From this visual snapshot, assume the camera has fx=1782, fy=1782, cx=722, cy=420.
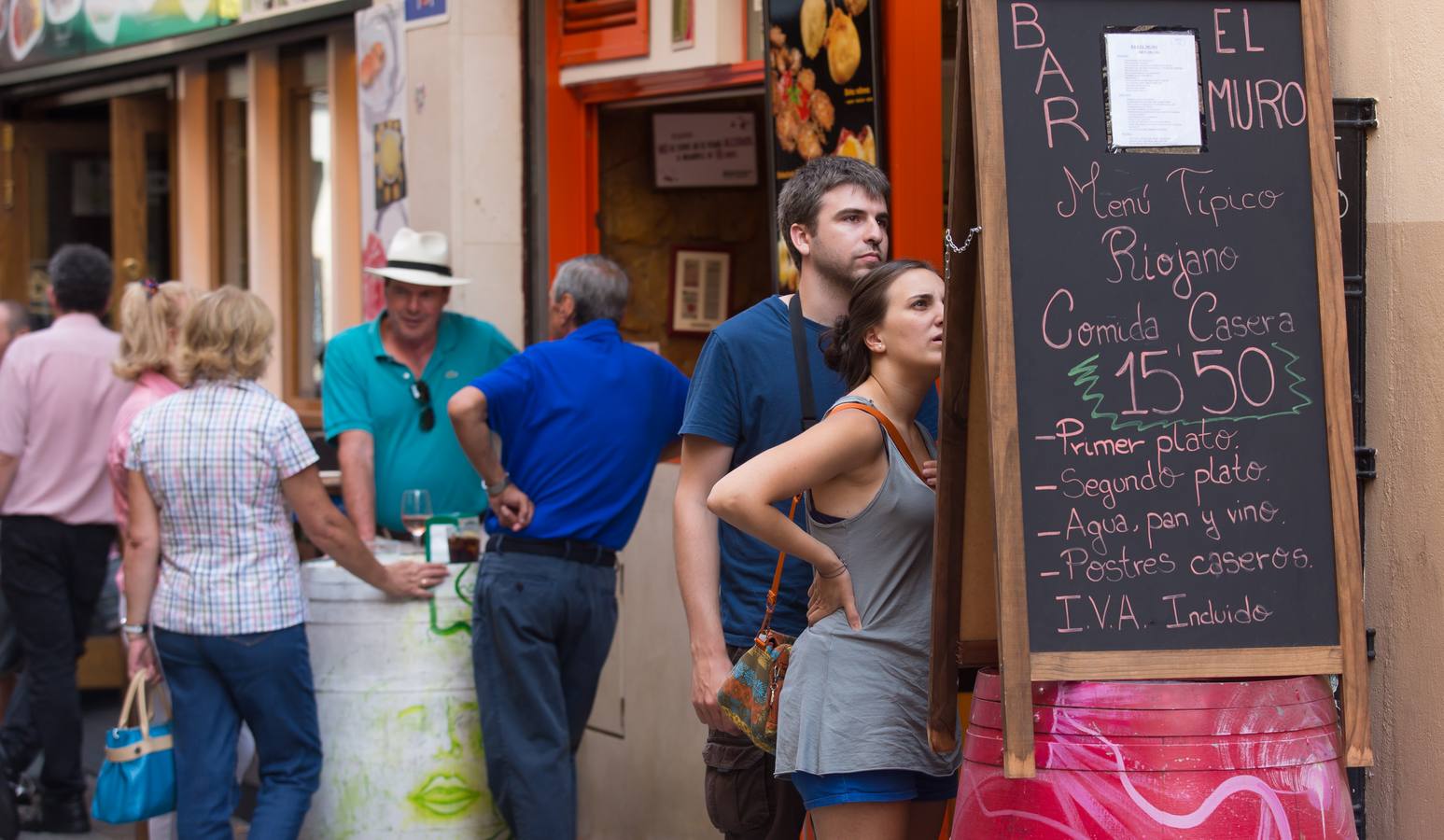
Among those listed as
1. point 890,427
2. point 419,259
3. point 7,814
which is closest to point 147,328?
point 419,259

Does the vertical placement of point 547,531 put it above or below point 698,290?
below

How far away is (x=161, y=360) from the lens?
228 inches

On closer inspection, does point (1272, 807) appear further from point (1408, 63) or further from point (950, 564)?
point (1408, 63)

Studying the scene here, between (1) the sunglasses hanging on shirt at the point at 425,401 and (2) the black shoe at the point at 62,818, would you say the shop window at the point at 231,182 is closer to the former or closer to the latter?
(2) the black shoe at the point at 62,818

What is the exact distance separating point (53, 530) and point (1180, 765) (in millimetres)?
4947

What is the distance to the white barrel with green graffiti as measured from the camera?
209 inches

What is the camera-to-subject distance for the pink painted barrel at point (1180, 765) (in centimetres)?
285

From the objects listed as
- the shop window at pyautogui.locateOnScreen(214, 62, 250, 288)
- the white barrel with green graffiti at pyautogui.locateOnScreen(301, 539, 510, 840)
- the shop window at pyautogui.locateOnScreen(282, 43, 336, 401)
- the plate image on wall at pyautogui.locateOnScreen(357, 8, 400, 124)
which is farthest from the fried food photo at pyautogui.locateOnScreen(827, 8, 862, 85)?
the shop window at pyautogui.locateOnScreen(214, 62, 250, 288)

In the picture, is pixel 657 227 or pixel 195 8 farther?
pixel 195 8

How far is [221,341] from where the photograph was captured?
5047mm

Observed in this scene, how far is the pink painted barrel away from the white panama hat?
3.58m

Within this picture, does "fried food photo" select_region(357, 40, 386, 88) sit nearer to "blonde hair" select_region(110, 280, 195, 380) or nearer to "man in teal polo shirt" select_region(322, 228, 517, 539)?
"man in teal polo shirt" select_region(322, 228, 517, 539)

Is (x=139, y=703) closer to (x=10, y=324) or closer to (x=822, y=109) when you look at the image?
(x=822, y=109)

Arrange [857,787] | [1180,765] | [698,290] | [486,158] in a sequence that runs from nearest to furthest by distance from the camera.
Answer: [1180,765]
[857,787]
[486,158]
[698,290]
